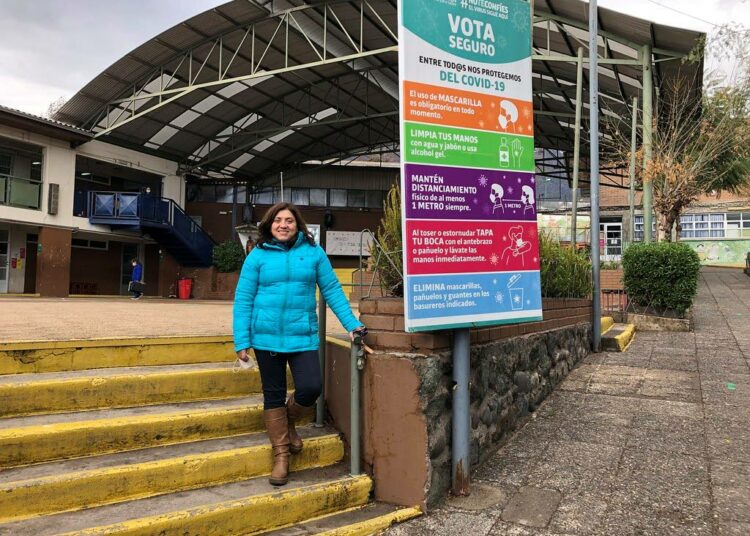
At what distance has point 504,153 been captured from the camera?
11.4ft

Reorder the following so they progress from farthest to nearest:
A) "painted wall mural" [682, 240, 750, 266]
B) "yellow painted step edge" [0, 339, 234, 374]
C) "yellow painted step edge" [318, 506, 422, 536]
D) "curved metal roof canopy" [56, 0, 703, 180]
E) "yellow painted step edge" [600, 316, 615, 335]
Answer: "painted wall mural" [682, 240, 750, 266] < "curved metal roof canopy" [56, 0, 703, 180] < "yellow painted step edge" [600, 316, 615, 335] < "yellow painted step edge" [0, 339, 234, 374] < "yellow painted step edge" [318, 506, 422, 536]

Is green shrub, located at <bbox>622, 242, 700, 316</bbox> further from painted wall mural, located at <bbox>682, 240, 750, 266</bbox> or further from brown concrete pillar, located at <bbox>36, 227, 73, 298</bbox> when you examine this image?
painted wall mural, located at <bbox>682, 240, 750, 266</bbox>

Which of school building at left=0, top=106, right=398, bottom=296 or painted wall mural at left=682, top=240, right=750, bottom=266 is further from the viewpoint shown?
painted wall mural at left=682, top=240, right=750, bottom=266

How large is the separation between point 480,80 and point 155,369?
2.98m

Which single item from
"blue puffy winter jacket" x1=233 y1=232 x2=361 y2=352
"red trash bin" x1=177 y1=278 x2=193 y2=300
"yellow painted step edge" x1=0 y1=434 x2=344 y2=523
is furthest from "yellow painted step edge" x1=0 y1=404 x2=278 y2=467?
"red trash bin" x1=177 y1=278 x2=193 y2=300

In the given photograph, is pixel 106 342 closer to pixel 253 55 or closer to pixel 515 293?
pixel 515 293

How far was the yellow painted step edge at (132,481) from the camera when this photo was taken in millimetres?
2631

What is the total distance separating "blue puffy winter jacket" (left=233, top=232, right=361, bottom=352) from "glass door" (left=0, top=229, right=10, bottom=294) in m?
18.9

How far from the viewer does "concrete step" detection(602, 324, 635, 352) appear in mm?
7785

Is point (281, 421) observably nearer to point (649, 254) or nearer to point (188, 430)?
point (188, 430)

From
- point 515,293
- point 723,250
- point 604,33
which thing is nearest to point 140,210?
point 604,33

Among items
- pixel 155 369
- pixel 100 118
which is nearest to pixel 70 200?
pixel 100 118

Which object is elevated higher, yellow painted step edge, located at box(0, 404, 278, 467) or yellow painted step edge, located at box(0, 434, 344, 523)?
yellow painted step edge, located at box(0, 404, 278, 467)

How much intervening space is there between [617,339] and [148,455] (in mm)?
6717
